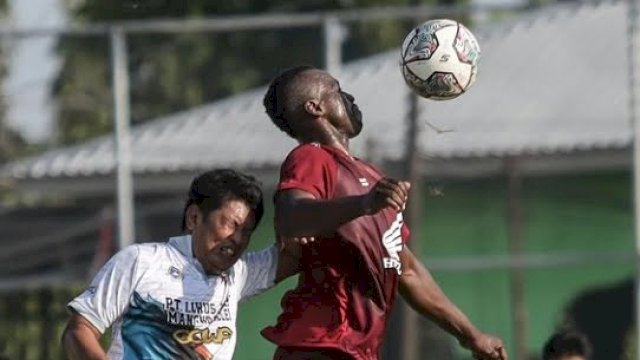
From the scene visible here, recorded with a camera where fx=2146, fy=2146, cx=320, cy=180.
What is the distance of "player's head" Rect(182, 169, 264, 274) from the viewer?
22.6 feet

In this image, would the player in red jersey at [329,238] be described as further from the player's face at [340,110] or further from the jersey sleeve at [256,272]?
the jersey sleeve at [256,272]

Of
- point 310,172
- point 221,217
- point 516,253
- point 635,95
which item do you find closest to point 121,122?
point 635,95

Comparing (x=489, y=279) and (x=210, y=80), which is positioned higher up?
(x=210, y=80)

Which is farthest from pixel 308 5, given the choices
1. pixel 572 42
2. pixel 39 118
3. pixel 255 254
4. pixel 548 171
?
pixel 255 254

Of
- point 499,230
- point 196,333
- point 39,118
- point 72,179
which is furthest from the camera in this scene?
point 499,230

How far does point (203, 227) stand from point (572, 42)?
15.3 meters

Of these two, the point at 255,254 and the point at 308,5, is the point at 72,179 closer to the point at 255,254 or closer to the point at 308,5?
the point at 308,5

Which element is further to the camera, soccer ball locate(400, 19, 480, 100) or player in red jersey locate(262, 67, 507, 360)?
soccer ball locate(400, 19, 480, 100)

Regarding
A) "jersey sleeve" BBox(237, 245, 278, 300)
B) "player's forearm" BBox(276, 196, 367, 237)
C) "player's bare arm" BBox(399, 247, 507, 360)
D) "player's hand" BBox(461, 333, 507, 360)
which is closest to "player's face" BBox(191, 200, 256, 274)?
"jersey sleeve" BBox(237, 245, 278, 300)

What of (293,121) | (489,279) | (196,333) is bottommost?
(489,279)

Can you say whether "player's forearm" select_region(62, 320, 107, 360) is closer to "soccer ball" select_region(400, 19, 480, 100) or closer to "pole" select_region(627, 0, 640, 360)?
"soccer ball" select_region(400, 19, 480, 100)

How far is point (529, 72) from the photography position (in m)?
21.2

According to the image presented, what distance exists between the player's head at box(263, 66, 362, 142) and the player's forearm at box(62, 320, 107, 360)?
954 millimetres

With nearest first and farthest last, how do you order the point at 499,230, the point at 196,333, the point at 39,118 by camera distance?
the point at 196,333 < the point at 39,118 < the point at 499,230
